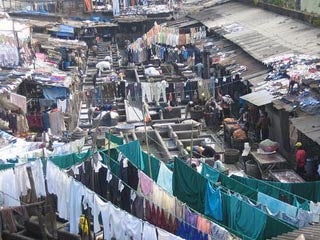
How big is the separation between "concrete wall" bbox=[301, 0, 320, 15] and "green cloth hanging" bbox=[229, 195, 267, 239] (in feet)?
65.1

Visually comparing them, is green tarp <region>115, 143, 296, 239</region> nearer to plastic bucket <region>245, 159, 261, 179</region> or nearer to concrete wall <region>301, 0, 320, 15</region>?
plastic bucket <region>245, 159, 261, 179</region>

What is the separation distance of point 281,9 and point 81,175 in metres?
21.5

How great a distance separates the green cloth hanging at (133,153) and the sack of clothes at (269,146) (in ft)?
16.3

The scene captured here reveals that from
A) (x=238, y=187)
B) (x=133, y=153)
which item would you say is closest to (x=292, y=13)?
(x=133, y=153)

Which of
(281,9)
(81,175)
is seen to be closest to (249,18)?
(281,9)

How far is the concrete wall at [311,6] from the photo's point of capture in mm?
29441

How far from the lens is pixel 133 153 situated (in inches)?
589

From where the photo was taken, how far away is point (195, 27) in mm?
36594

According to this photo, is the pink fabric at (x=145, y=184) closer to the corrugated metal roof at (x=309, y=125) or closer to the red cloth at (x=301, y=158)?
the corrugated metal roof at (x=309, y=125)

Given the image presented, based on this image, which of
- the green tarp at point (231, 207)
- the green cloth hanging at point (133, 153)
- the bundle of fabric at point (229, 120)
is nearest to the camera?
the green tarp at point (231, 207)

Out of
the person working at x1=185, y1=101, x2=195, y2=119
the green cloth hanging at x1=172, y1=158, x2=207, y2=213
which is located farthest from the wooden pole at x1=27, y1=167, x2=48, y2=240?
the person working at x1=185, y1=101, x2=195, y2=119

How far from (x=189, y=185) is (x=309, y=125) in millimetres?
4854

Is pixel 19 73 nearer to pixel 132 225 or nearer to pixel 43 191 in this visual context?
pixel 43 191

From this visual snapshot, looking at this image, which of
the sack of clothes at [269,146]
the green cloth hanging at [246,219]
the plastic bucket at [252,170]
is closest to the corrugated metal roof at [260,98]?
the sack of clothes at [269,146]
